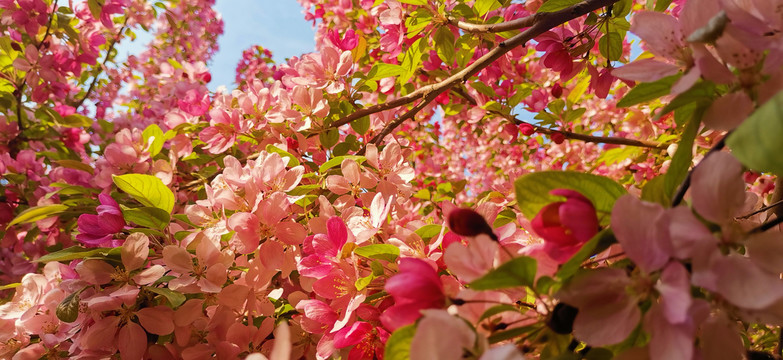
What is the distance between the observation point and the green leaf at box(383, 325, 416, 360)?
17.1 inches

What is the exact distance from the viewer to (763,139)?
0.31 metres

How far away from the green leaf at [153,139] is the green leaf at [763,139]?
145 centimetres

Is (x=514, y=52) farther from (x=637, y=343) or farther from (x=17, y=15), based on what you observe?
(x=17, y=15)

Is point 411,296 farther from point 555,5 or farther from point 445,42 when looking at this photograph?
point 445,42

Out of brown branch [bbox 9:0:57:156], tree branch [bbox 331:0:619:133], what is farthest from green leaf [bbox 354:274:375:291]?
brown branch [bbox 9:0:57:156]

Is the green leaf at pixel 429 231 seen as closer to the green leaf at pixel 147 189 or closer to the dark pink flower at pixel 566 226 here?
the dark pink flower at pixel 566 226

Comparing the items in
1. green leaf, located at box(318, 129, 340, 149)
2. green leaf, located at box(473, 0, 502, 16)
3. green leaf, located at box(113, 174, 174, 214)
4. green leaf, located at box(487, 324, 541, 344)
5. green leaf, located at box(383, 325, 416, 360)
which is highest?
green leaf, located at box(473, 0, 502, 16)

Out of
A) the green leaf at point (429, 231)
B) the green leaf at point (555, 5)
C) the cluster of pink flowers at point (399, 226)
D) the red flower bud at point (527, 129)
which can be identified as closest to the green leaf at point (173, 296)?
the cluster of pink flowers at point (399, 226)

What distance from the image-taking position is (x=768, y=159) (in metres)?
0.31

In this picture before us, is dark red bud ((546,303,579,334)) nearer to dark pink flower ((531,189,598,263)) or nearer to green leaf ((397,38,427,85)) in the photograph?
dark pink flower ((531,189,598,263))

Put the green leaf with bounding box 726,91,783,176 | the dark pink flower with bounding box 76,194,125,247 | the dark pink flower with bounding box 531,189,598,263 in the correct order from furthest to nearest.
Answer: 1. the dark pink flower with bounding box 76,194,125,247
2. the dark pink flower with bounding box 531,189,598,263
3. the green leaf with bounding box 726,91,783,176

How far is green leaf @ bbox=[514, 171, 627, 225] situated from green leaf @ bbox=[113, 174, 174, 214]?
76 centimetres

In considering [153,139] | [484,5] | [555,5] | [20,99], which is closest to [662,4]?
[555,5]

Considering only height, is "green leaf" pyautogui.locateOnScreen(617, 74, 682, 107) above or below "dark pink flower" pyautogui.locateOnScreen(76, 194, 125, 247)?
below
